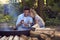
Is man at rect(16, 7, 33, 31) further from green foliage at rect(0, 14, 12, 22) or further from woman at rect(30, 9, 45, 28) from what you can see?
green foliage at rect(0, 14, 12, 22)

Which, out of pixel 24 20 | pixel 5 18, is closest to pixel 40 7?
pixel 24 20

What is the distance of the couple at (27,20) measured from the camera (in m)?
3.06

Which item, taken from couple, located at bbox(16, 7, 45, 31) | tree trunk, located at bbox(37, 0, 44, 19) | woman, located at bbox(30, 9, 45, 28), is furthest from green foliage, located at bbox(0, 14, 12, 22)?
tree trunk, located at bbox(37, 0, 44, 19)

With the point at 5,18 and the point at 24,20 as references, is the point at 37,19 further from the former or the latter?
the point at 5,18

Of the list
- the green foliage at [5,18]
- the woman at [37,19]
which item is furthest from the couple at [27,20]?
the green foliage at [5,18]

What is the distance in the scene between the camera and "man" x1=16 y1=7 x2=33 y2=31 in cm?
306

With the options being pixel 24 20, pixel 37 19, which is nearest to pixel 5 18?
pixel 24 20

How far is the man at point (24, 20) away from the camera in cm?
306

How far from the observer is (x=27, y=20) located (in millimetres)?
3098

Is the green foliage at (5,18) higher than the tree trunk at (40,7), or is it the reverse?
the tree trunk at (40,7)

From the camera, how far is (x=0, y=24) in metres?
3.13

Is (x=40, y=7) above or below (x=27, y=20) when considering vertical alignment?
above

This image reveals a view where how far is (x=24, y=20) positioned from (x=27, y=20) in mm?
51

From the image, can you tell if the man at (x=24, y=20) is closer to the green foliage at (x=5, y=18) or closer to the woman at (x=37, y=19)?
the woman at (x=37, y=19)
